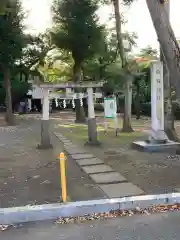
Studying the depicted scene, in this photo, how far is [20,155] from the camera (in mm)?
12375

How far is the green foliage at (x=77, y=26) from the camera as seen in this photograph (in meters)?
24.1

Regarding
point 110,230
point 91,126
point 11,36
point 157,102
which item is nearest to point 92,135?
point 91,126

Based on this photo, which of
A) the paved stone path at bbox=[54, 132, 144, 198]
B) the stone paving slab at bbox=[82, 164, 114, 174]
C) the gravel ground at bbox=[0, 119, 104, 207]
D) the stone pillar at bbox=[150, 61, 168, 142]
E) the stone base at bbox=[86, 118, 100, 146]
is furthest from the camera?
the stone base at bbox=[86, 118, 100, 146]

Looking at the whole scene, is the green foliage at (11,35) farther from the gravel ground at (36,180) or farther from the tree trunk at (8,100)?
the gravel ground at (36,180)

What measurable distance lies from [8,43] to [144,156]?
1538cm

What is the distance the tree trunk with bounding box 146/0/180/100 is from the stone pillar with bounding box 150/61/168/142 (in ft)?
15.8

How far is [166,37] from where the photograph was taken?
7.88m

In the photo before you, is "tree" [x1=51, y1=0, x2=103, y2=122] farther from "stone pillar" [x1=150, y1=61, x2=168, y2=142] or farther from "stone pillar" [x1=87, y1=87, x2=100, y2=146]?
"stone pillar" [x1=150, y1=61, x2=168, y2=142]

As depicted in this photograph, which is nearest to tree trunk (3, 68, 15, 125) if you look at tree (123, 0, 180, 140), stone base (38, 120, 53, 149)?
stone base (38, 120, 53, 149)

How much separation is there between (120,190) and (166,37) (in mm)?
3437

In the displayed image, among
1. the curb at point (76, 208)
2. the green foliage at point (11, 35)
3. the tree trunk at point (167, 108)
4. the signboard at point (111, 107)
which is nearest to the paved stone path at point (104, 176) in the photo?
the curb at point (76, 208)

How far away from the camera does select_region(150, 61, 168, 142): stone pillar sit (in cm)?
1273

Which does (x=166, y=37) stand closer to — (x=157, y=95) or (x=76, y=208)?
(x=76, y=208)

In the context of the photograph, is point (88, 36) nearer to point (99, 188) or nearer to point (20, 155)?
point (20, 155)
